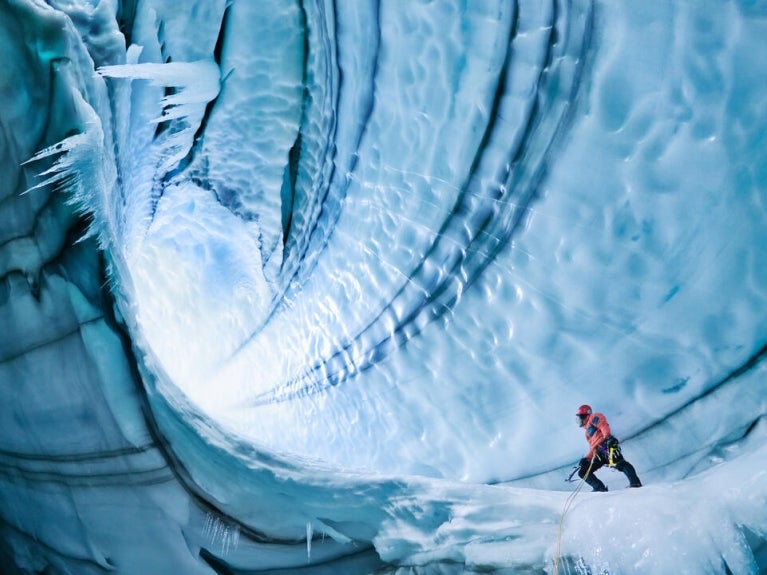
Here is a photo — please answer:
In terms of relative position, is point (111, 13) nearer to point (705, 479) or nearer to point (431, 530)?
point (431, 530)

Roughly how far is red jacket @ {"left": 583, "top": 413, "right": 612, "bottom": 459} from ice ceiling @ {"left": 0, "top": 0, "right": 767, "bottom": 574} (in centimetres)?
2

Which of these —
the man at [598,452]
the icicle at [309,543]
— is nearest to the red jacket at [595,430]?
the man at [598,452]

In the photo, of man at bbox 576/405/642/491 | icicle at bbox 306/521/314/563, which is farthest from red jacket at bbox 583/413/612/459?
icicle at bbox 306/521/314/563

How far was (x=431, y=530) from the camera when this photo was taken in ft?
1.81

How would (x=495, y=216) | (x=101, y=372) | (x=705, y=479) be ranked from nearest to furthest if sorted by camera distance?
1. (x=705, y=479)
2. (x=101, y=372)
3. (x=495, y=216)

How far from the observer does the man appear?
0.70 meters

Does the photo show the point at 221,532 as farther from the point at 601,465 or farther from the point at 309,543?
the point at 601,465

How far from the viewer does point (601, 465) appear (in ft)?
2.35

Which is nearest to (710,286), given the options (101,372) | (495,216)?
(495,216)

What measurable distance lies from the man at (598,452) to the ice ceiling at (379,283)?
2cm

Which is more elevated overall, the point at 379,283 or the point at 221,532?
the point at 379,283

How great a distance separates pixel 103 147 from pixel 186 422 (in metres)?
0.28

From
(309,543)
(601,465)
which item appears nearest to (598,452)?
(601,465)

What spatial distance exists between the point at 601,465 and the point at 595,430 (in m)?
0.04
